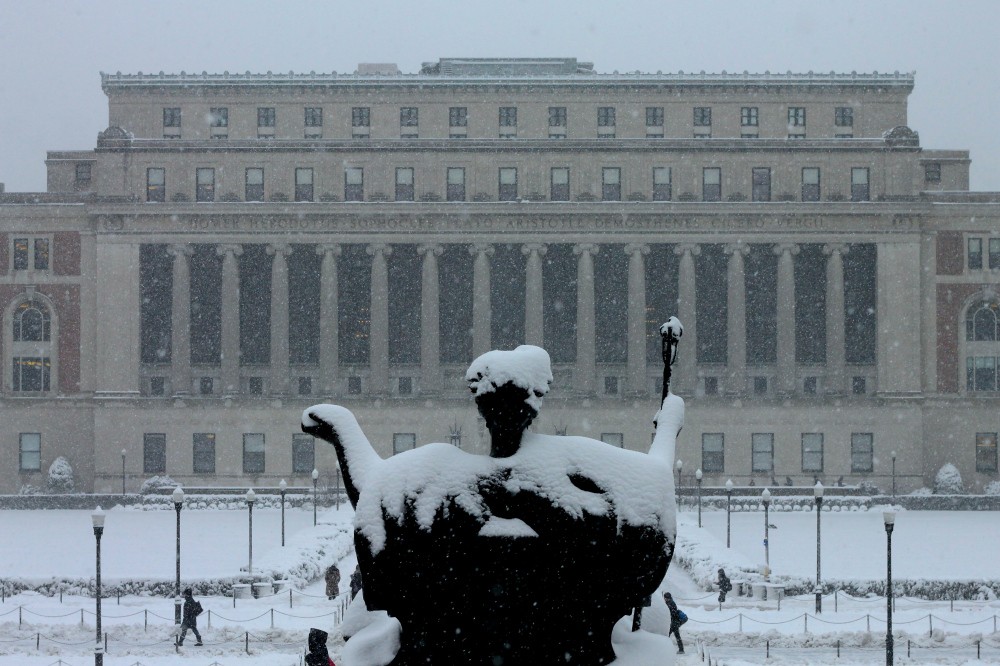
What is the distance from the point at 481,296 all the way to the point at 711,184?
51.6 feet

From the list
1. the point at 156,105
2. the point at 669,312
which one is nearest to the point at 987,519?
the point at 669,312

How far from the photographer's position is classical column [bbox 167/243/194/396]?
75500 mm

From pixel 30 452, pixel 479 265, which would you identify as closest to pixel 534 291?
pixel 479 265

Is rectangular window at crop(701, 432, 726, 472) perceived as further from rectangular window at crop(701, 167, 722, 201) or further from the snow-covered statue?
the snow-covered statue

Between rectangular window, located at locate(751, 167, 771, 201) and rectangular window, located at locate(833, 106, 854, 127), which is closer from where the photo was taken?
rectangular window, located at locate(751, 167, 771, 201)

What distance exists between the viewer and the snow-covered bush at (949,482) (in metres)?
73.9

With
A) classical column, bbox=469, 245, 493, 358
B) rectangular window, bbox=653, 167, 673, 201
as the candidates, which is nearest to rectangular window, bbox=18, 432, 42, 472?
classical column, bbox=469, 245, 493, 358

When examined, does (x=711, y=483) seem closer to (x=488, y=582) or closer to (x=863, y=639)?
(x=863, y=639)

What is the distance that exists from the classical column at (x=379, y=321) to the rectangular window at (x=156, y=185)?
13.0 meters

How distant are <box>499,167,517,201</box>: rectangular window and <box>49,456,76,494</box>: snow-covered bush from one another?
3104 centimetres

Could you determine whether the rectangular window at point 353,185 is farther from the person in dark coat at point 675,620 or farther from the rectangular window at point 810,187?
the person in dark coat at point 675,620

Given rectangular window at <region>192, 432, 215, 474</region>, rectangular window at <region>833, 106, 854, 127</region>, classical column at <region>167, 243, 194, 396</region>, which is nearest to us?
classical column at <region>167, 243, 194, 396</region>

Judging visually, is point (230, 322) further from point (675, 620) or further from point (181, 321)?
point (675, 620)

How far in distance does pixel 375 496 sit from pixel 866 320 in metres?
78.0
